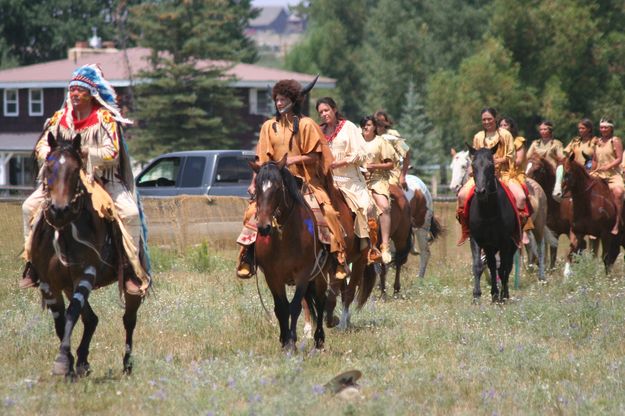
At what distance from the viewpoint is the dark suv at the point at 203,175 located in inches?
971

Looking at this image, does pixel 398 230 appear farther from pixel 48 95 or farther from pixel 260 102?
pixel 48 95

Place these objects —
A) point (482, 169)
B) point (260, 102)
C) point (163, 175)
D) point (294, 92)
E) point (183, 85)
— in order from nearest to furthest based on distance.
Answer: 1. point (294, 92)
2. point (482, 169)
3. point (163, 175)
4. point (183, 85)
5. point (260, 102)

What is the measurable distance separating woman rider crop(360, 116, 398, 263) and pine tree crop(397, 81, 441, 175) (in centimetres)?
4677

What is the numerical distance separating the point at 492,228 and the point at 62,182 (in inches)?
325

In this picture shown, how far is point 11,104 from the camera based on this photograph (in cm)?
6644

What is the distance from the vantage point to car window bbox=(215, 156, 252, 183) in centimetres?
2491

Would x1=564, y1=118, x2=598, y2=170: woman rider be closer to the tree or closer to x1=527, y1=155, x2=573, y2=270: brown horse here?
x1=527, y1=155, x2=573, y2=270: brown horse

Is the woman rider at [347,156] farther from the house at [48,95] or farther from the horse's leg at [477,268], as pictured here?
the house at [48,95]

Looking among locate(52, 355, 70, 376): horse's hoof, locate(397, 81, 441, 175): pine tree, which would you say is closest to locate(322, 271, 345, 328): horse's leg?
locate(52, 355, 70, 376): horse's hoof

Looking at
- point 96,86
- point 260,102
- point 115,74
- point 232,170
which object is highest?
point 96,86

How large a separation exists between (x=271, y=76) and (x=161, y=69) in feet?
20.2

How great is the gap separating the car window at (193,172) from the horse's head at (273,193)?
13.6 metres

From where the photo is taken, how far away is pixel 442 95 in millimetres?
56750

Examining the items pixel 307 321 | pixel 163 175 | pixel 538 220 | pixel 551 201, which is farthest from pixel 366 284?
pixel 163 175
